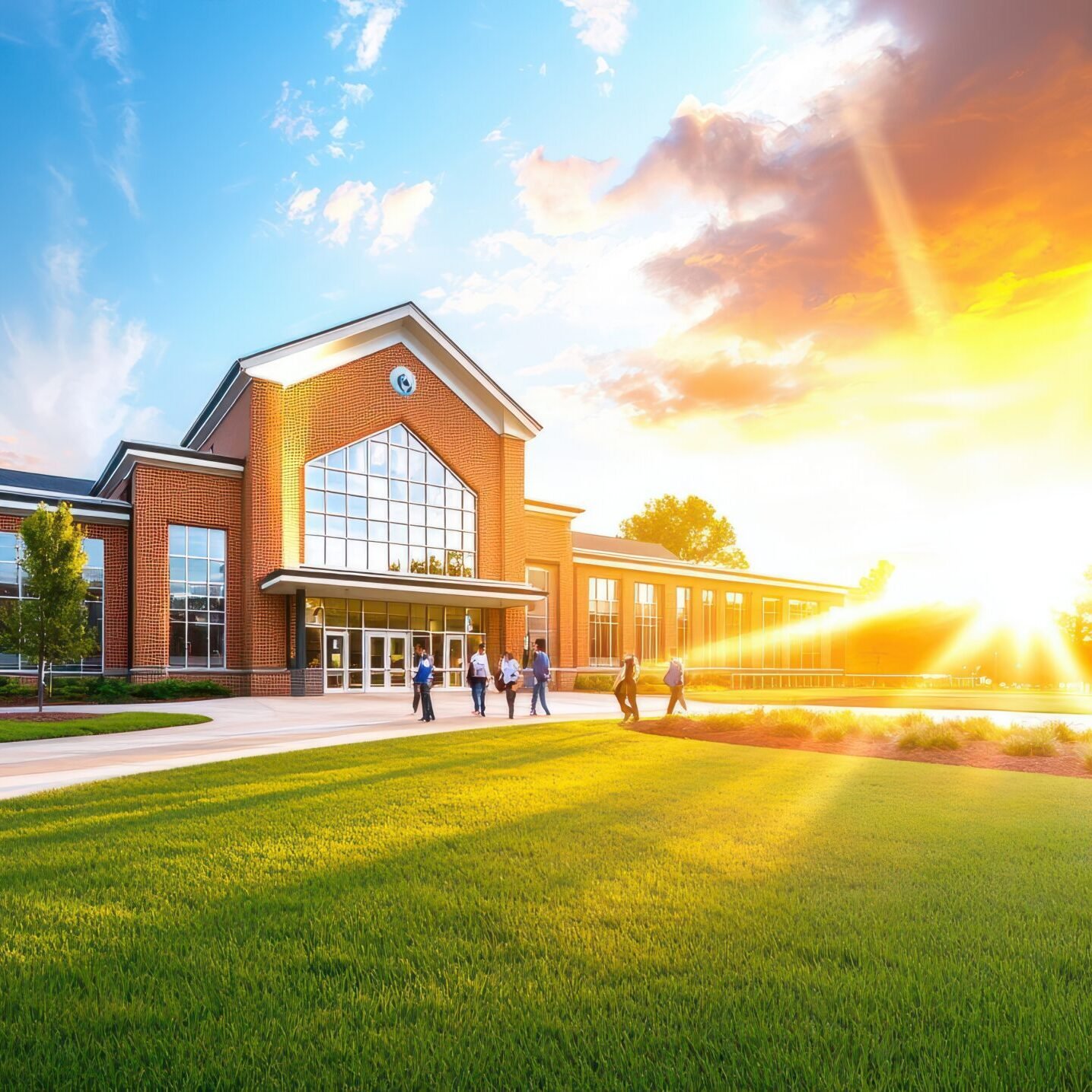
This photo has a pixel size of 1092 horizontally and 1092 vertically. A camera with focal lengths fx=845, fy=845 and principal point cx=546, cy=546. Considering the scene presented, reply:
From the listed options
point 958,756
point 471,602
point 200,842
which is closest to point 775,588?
point 471,602

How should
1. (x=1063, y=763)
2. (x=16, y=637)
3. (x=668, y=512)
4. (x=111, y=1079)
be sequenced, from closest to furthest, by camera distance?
1. (x=111, y=1079)
2. (x=1063, y=763)
3. (x=16, y=637)
4. (x=668, y=512)

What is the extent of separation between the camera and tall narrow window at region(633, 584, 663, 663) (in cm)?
4934

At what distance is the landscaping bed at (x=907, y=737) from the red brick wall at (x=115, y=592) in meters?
21.6

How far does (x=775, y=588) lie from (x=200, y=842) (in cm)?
5553

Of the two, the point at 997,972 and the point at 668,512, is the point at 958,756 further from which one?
the point at 668,512

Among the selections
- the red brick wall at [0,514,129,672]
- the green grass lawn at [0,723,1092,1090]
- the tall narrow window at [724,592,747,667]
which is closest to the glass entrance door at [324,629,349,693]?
the red brick wall at [0,514,129,672]

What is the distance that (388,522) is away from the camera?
3609 cm

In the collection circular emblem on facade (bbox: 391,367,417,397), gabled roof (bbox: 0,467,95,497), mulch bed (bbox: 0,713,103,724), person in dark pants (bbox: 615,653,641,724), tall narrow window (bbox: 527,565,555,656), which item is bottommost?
mulch bed (bbox: 0,713,103,724)

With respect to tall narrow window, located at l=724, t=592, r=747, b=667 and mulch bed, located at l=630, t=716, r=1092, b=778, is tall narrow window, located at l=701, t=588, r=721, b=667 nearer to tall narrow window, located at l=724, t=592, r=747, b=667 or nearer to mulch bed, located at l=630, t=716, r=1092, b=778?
tall narrow window, located at l=724, t=592, r=747, b=667

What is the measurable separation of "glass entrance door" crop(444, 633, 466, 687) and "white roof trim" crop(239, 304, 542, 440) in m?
10.1

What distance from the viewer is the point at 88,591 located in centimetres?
2920

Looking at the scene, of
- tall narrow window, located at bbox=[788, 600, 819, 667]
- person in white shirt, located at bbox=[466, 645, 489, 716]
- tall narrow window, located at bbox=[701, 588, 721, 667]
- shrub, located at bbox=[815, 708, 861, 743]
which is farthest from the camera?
tall narrow window, located at bbox=[788, 600, 819, 667]

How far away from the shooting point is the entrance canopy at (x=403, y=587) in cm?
3092

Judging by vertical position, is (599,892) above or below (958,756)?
above
